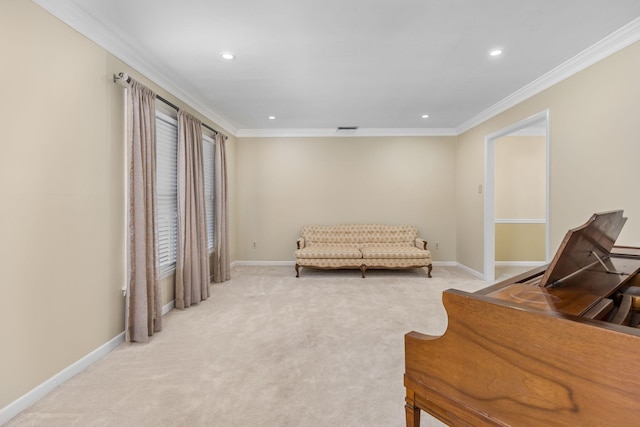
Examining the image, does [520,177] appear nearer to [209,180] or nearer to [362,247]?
[362,247]

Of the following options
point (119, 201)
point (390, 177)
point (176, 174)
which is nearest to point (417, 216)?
point (390, 177)

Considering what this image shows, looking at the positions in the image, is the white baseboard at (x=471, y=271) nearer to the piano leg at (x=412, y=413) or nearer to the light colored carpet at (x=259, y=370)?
the light colored carpet at (x=259, y=370)

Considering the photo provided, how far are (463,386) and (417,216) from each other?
5.29 meters

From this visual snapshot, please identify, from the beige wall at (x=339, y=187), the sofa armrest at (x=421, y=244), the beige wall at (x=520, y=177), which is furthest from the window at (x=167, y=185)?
the beige wall at (x=520, y=177)

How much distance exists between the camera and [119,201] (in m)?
2.63

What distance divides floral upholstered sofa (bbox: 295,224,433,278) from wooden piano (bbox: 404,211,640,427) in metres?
3.85

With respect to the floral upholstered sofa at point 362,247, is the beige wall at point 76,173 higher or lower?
higher

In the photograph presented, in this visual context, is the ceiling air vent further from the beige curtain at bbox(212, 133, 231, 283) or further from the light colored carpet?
the light colored carpet

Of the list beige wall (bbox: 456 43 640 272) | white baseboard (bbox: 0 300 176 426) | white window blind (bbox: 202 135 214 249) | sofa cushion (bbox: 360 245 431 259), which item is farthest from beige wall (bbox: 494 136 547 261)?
white baseboard (bbox: 0 300 176 426)

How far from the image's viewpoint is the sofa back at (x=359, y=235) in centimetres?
568

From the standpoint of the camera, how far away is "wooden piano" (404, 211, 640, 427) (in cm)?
62

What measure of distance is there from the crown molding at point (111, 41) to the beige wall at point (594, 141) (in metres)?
4.32

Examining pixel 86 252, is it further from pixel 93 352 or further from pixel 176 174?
pixel 176 174

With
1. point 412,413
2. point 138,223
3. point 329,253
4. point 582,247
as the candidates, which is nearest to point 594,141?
point 582,247
